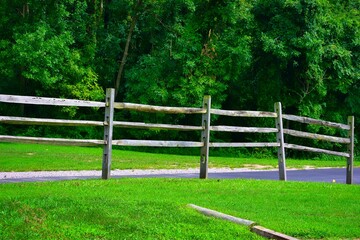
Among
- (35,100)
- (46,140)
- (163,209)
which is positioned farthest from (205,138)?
(163,209)

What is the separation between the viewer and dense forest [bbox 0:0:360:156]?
3753 cm

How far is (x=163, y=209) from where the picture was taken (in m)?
9.86

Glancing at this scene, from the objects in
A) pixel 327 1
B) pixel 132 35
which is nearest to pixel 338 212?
pixel 327 1

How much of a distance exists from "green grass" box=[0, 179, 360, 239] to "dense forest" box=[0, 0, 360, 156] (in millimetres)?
24099

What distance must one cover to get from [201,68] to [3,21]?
11490mm

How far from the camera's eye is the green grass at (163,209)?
324 inches

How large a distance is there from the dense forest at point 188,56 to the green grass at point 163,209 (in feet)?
79.1

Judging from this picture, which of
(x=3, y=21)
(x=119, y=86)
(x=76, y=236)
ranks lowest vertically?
(x=76, y=236)

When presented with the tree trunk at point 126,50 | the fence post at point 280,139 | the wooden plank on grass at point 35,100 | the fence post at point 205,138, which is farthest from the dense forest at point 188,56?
the wooden plank on grass at point 35,100

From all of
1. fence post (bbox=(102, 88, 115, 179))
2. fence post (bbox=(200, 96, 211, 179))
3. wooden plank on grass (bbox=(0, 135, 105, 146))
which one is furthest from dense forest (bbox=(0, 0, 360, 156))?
wooden plank on grass (bbox=(0, 135, 105, 146))

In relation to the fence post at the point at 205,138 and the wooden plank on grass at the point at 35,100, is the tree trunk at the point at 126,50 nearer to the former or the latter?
the fence post at the point at 205,138

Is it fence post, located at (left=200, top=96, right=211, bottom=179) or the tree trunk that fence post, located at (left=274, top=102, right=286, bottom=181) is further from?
the tree trunk

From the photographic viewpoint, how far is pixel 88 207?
964 centimetres

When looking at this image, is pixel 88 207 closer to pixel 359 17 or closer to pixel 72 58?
pixel 72 58
